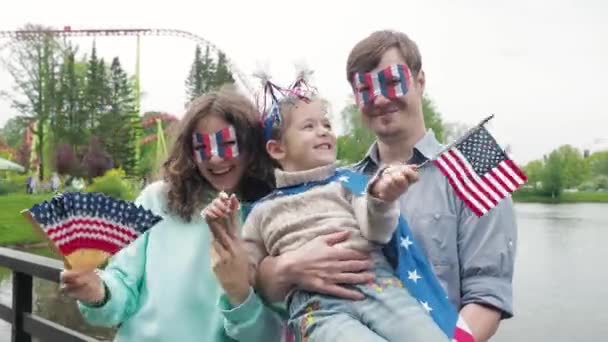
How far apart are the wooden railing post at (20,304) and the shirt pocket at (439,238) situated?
2.54m

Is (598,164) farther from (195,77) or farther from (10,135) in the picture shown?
(10,135)

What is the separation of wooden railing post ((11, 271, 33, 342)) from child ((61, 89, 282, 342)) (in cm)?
170

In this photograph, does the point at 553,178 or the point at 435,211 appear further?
the point at 553,178

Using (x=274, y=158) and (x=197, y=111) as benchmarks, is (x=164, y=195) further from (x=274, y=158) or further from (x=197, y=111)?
(x=274, y=158)

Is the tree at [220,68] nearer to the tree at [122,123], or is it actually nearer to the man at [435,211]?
the tree at [122,123]

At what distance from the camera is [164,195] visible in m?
2.40

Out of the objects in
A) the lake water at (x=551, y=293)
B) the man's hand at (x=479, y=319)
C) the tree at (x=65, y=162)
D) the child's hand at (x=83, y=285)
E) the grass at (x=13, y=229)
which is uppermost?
the tree at (x=65, y=162)

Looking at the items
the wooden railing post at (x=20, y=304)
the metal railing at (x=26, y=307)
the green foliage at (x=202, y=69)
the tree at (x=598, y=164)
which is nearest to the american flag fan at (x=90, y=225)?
the metal railing at (x=26, y=307)

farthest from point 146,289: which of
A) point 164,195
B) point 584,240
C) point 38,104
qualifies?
point 38,104

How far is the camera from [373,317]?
185 cm

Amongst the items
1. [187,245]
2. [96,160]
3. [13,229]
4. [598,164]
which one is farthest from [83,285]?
[598,164]

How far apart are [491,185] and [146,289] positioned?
106cm

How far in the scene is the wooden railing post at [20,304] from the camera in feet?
12.6

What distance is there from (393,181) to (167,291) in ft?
2.90
